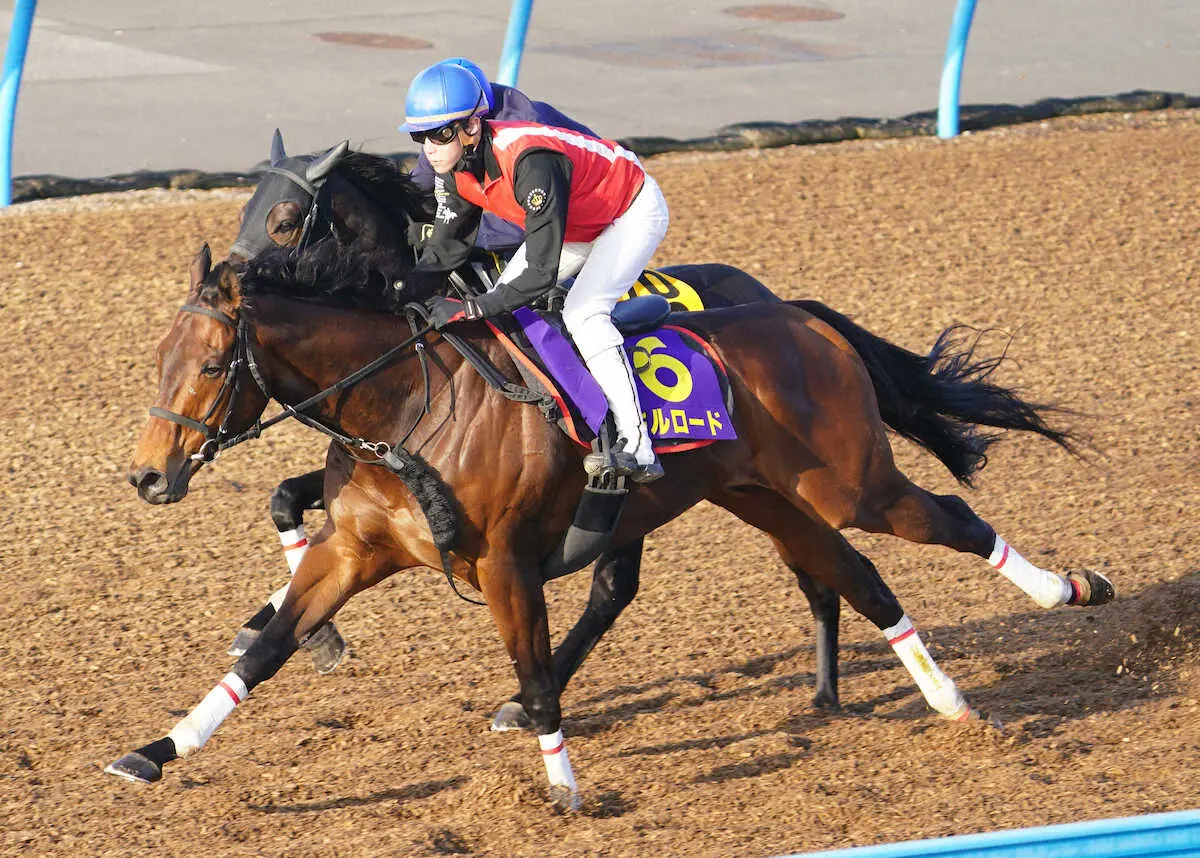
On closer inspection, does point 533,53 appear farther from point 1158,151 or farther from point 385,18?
point 1158,151

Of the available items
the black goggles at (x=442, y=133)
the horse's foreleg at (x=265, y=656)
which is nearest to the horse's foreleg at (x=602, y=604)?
the horse's foreleg at (x=265, y=656)

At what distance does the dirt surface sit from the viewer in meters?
4.80

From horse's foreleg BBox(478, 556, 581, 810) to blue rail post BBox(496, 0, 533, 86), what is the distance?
6.45m

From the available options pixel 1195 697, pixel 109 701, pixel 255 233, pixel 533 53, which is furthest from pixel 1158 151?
pixel 109 701

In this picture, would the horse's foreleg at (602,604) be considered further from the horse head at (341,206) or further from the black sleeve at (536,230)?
the black sleeve at (536,230)

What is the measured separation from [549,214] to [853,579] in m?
1.70

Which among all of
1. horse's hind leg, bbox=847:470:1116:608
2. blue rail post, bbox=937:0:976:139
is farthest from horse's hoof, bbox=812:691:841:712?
blue rail post, bbox=937:0:976:139

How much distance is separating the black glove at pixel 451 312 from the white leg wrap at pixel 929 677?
187cm

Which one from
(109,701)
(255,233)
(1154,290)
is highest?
(255,233)

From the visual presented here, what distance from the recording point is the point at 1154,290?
32.6ft

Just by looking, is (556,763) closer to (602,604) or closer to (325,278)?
(602,604)

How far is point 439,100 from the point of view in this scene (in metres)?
4.59

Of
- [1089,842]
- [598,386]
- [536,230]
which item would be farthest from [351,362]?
[1089,842]

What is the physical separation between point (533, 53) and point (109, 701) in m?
10.8
